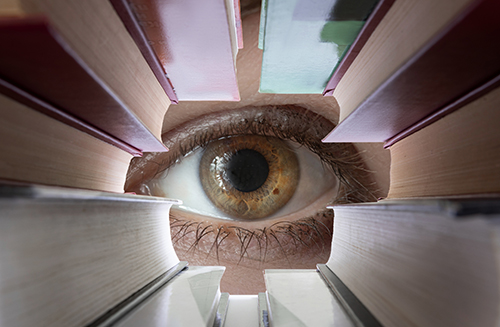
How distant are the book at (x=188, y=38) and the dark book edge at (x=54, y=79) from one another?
0.51ft

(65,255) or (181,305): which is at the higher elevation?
(65,255)

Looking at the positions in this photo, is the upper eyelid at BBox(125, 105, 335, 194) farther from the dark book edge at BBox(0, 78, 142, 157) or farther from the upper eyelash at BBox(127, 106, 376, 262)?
the dark book edge at BBox(0, 78, 142, 157)

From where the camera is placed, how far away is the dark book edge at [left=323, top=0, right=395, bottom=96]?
0.48 metres

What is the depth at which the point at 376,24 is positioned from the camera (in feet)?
1.70

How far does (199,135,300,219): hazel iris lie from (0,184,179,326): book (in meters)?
0.58

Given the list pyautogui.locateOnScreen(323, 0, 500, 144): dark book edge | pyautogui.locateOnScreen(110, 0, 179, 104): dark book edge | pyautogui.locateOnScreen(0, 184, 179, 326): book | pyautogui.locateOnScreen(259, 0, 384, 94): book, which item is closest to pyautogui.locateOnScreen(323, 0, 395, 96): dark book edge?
pyautogui.locateOnScreen(259, 0, 384, 94): book

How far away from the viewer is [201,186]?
1.22 m

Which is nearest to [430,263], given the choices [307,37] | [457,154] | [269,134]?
[457,154]

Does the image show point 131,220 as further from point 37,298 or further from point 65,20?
point 65,20

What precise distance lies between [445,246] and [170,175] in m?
1.07

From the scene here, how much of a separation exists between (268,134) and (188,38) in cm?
73

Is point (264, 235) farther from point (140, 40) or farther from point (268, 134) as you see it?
point (140, 40)

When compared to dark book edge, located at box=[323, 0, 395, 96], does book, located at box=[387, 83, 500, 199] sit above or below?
below

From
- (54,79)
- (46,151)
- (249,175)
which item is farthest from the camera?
(249,175)
